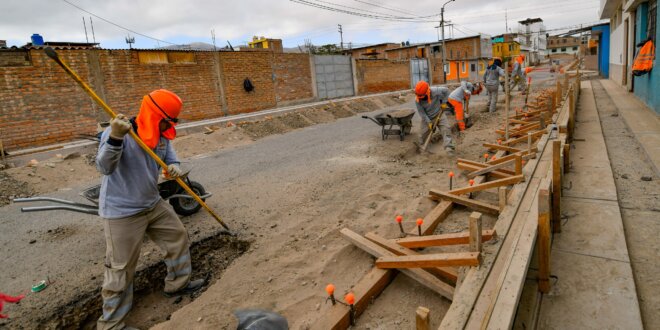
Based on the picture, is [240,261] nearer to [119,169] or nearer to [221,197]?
[119,169]

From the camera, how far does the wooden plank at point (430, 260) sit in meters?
2.39

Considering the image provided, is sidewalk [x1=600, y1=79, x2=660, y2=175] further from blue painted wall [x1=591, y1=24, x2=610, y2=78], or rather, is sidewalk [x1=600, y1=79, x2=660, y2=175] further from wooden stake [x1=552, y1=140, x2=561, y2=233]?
blue painted wall [x1=591, y1=24, x2=610, y2=78]

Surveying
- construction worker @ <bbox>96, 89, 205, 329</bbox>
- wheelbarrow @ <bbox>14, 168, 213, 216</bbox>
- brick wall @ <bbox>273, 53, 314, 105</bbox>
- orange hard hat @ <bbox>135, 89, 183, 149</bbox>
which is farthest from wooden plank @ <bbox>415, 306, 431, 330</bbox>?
brick wall @ <bbox>273, 53, 314, 105</bbox>

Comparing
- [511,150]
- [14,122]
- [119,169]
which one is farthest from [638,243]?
[14,122]

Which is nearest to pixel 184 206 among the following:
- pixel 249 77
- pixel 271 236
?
pixel 271 236

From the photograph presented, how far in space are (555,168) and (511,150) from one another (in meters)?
2.92

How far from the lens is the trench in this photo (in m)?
3.03

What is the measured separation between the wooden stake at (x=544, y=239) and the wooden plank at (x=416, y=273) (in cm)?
61

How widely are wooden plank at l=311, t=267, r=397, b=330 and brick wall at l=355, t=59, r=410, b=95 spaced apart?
65.7ft

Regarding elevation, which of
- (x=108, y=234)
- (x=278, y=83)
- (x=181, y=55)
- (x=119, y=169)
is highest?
Result: (x=181, y=55)

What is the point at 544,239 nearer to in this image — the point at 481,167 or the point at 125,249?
the point at 125,249

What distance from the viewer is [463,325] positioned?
6.12 ft

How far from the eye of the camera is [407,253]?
311cm

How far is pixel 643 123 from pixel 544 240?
670cm
